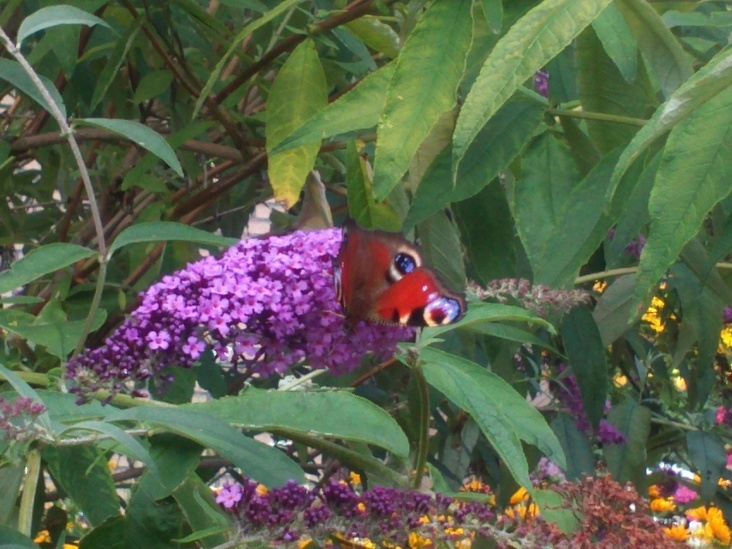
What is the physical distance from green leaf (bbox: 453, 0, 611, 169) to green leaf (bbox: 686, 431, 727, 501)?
1826 millimetres

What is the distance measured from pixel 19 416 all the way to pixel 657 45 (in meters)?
0.68

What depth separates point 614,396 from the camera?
2.53m

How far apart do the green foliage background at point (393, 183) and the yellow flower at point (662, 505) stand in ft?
5.26

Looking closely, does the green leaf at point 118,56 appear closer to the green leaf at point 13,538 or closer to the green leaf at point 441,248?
the green leaf at point 441,248

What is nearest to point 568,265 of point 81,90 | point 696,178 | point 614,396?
point 696,178

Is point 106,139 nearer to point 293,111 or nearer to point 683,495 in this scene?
point 293,111

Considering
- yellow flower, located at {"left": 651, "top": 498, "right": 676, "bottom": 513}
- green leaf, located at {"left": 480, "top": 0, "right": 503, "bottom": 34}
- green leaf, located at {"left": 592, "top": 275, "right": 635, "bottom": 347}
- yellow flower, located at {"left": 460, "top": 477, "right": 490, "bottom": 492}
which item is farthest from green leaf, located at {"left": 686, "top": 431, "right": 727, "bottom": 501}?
green leaf, located at {"left": 480, "top": 0, "right": 503, "bottom": 34}

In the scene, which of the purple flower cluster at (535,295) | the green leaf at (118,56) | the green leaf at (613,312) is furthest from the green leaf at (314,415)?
the green leaf at (613,312)

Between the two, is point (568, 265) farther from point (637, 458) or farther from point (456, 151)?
point (637, 458)

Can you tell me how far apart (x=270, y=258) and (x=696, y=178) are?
45cm

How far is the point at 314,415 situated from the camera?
823 millimetres

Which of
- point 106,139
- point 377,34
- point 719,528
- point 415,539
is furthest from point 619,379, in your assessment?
point 377,34

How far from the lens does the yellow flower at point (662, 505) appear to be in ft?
10.4

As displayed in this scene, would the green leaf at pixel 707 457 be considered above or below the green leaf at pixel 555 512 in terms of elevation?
below
